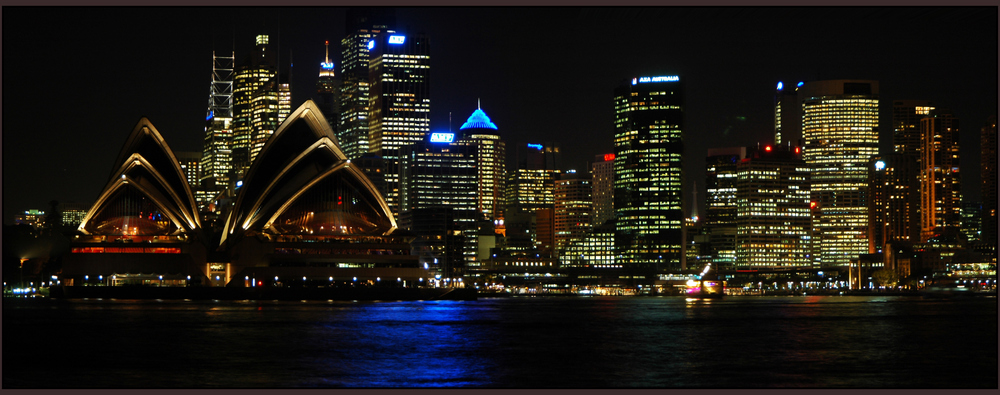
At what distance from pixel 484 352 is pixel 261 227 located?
69.2m

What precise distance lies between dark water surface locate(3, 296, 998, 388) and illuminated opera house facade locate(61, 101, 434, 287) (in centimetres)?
3709

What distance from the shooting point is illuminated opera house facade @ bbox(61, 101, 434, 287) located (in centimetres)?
11106

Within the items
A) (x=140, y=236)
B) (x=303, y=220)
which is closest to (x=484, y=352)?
(x=303, y=220)

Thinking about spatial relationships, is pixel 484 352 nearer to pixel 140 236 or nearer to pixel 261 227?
pixel 261 227

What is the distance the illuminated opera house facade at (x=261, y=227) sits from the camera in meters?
111

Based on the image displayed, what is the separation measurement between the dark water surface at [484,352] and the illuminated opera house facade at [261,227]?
37.1 meters

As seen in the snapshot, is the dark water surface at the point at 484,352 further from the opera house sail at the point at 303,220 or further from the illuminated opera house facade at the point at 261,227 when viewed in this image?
the illuminated opera house facade at the point at 261,227

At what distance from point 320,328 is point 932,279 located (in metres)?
160

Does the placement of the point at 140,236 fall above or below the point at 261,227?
below

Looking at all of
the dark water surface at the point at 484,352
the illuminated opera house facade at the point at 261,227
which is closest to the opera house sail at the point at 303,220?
the illuminated opera house facade at the point at 261,227

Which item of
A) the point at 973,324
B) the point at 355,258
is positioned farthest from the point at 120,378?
the point at 355,258

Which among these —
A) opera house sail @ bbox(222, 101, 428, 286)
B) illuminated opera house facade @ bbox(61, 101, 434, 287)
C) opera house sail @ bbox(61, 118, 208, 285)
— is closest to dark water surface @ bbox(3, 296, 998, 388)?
opera house sail @ bbox(222, 101, 428, 286)

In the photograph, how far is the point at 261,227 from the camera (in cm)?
11169

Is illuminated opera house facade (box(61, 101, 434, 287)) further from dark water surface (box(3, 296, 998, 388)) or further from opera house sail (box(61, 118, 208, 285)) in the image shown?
dark water surface (box(3, 296, 998, 388))
